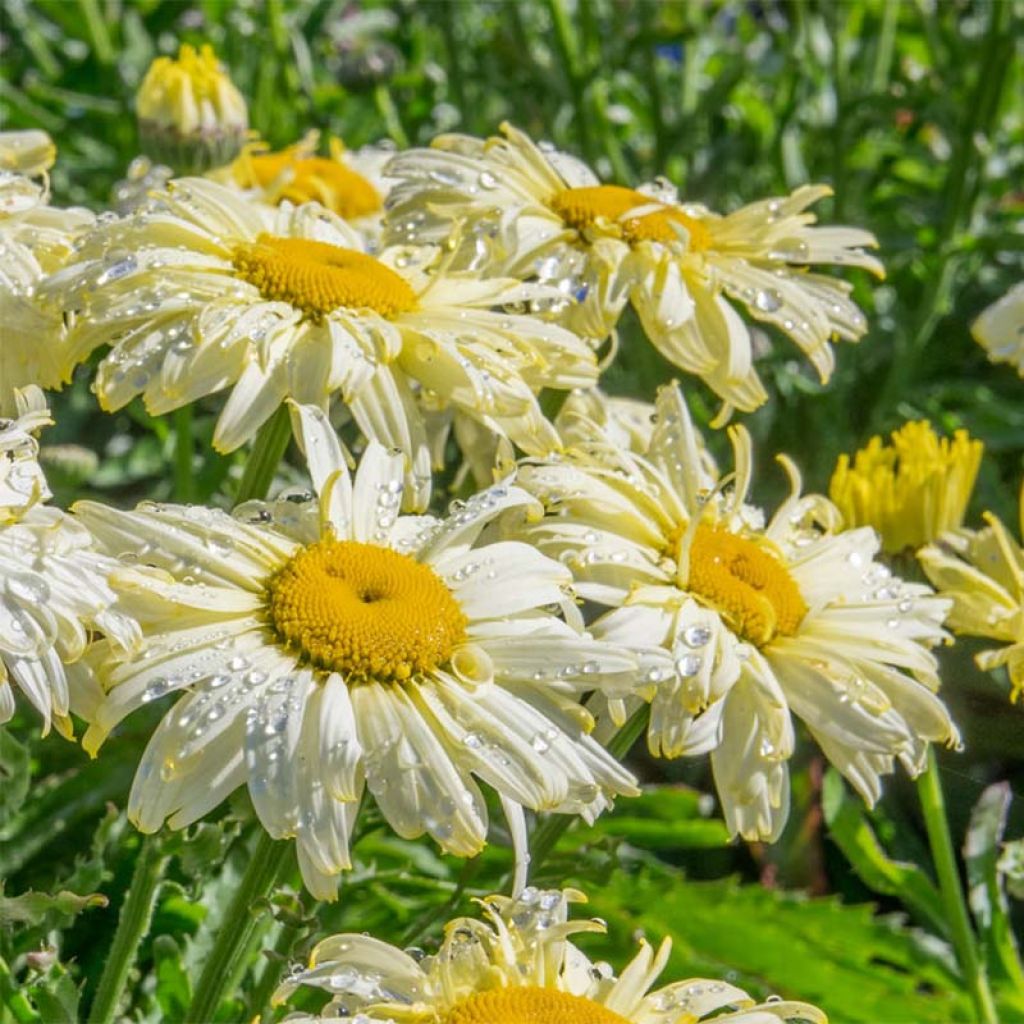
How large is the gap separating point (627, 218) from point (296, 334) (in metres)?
0.37

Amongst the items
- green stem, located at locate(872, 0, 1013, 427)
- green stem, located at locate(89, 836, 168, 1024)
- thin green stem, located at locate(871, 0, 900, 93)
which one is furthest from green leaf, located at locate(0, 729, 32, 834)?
thin green stem, located at locate(871, 0, 900, 93)

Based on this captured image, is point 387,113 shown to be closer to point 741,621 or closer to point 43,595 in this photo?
point 741,621

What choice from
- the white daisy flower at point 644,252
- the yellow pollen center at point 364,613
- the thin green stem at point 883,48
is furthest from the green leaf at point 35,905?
the thin green stem at point 883,48

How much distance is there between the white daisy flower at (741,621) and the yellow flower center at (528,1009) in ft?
0.78

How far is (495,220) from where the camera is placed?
157cm

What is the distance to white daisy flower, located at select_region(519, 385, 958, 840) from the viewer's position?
49.5 inches

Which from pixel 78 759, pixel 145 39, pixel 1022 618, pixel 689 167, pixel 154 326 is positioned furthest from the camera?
pixel 145 39

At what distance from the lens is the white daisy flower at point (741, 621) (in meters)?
1.26

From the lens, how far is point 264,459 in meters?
1.42

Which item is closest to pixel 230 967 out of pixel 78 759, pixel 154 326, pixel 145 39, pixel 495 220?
pixel 154 326

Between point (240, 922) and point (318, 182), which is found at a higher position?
point (318, 182)

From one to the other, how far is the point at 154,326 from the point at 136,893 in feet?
1.47

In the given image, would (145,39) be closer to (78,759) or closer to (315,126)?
(315,126)

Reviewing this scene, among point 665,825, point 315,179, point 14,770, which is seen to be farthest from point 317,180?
point 14,770
